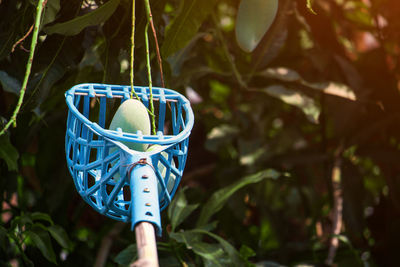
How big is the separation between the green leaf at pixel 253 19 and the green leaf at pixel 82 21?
0.15 meters

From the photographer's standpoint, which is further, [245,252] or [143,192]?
[245,252]

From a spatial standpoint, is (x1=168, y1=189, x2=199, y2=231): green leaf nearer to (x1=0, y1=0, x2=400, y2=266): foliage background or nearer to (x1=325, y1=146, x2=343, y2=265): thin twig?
(x1=0, y1=0, x2=400, y2=266): foliage background

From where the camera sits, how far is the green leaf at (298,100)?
1.02 m

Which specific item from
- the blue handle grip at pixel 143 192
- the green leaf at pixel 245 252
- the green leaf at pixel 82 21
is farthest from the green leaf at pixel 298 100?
the blue handle grip at pixel 143 192

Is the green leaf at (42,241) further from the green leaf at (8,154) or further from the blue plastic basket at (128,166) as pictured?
the blue plastic basket at (128,166)

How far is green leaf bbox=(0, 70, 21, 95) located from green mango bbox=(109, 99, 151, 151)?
0.98 feet

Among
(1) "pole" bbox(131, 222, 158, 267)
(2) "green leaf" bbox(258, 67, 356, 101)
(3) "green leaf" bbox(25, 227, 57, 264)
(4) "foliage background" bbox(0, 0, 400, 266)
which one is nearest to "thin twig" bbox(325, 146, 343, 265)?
(4) "foliage background" bbox(0, 0, 400, 266)

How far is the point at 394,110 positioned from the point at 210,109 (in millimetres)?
493

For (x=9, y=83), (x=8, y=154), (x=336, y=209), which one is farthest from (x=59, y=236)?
(x=336, y=209)

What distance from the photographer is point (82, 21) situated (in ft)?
2.17

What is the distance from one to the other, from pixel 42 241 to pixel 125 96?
0.36m

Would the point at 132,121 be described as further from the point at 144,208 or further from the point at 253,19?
the point at 253,19

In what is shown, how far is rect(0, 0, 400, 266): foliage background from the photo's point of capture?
34.4 inches

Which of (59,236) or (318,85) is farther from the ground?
(318,85)
